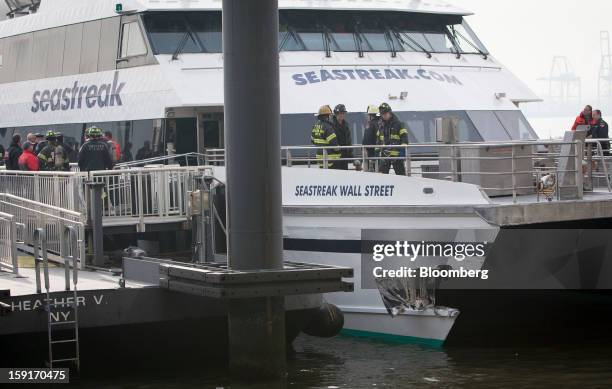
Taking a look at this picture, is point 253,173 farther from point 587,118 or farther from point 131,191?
point 587,118

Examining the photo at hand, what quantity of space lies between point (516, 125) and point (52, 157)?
6524 mm

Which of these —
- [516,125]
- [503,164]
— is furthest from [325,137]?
[516,125]

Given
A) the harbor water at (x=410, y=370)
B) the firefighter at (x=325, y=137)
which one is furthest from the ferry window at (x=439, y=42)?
the harbor water at (x=410, y=370)

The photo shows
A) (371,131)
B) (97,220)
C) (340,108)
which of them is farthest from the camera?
(340,108)

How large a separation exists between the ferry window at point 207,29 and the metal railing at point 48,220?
349cm

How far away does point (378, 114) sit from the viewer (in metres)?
14.8

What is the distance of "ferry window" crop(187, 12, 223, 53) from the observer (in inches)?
636

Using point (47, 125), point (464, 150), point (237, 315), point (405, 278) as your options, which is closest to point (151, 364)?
point (237, 315)

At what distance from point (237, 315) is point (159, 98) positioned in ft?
19.6

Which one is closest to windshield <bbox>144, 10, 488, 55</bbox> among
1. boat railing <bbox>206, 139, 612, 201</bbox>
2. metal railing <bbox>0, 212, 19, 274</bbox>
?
boat railing <bbox>206, 139, 612, 201</bbox>

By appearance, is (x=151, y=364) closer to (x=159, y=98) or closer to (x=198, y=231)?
(x=198, y=231)

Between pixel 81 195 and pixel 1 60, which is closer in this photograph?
pixel 81 195

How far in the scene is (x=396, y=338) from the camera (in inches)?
520

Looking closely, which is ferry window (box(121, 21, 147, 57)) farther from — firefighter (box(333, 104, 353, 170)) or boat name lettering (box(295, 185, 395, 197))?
boat name lettering (box(295, 185, 395, 197))
